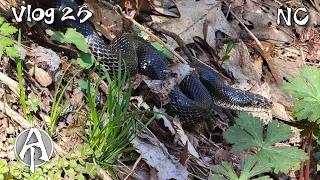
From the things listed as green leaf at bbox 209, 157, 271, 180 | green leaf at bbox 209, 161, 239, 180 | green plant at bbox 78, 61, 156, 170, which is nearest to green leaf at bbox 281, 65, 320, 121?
green leaf at bbox 209, 157, 271, 180

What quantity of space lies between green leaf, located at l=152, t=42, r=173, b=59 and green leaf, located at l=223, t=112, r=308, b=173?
2129 mm

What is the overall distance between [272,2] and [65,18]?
13.5 feet

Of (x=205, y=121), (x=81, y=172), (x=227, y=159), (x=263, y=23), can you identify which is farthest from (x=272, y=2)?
(x=81, y=172)

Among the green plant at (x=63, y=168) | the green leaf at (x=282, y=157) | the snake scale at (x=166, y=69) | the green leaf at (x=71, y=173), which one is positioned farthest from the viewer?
the snake scale at (x=166, y=69)

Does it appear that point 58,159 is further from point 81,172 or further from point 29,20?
point 29,20

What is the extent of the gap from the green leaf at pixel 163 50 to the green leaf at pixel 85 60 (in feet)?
4.51

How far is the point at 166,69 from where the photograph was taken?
205 inches

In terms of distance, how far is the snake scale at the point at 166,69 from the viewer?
4875 millimetres

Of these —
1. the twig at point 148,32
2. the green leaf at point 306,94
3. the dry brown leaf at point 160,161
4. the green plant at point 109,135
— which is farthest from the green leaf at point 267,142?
the twig at point 148,32

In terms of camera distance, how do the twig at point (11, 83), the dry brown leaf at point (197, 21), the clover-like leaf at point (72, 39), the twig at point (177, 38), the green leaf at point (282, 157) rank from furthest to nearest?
the dry brown leaf at point (197, 21)
the twig at point (177, 38)
the clover-like leaf at point (72, 39)
the twig at point (11, 83)
the green leaf at point (282, 157)

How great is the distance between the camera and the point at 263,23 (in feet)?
23.9

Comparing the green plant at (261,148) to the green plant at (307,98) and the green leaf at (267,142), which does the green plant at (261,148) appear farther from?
the green plant at (307,98)

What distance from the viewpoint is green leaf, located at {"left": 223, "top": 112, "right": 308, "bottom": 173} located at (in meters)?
3.41

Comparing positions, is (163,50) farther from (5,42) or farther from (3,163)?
(3,163)
